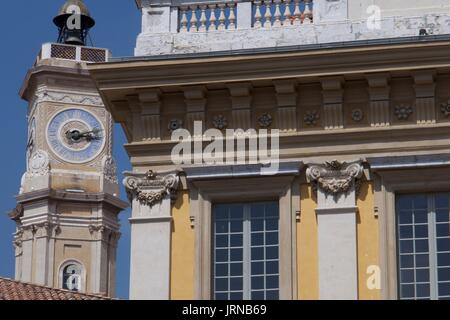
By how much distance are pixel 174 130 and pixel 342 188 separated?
328 centimetres

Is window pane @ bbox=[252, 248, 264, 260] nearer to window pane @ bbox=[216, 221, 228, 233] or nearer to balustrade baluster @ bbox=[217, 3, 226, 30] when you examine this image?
window pane @ bbox=[216, 221, 228, 233]

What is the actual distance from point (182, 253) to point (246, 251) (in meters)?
1.15

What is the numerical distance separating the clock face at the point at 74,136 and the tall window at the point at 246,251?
6025 centimetres

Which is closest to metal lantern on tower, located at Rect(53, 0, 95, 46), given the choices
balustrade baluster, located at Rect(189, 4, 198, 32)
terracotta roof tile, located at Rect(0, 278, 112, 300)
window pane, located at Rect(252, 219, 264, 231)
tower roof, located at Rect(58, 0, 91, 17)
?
tower roof, located at Rect(58, 0, 91, 17)

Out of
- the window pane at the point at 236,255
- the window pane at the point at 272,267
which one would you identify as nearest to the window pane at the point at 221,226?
the window pane at the point at 236,255

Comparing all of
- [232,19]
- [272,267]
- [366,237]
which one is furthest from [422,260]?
[232,19]

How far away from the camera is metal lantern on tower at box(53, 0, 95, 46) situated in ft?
328

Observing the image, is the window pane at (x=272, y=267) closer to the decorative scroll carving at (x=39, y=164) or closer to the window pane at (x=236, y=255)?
the window pane at (x=236, y=255)

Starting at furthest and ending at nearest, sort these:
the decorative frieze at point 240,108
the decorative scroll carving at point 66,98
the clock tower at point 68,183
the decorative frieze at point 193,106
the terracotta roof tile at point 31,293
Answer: the decorative scroll carving at point 66,98 → the clock tower at point 68,183 → the terracotta roof tile at point 31,293 → the decorative frieze at point 193,106 → the decorative frieze at point 240,108

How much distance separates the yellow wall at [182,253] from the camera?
110 ft

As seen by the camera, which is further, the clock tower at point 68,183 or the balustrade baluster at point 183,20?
the clock tower at point 68,183

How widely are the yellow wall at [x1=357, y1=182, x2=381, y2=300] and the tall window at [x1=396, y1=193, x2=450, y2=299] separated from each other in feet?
1.43
